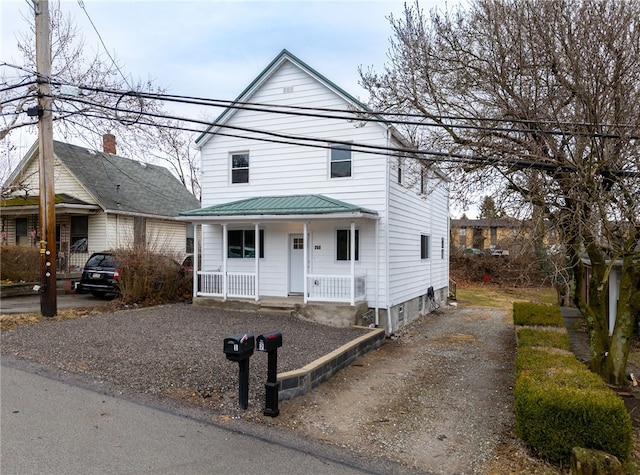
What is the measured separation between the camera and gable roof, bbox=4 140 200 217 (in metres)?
19.6

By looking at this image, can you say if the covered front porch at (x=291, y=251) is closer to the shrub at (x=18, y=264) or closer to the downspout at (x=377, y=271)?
the downspout at (x=377, y=271)

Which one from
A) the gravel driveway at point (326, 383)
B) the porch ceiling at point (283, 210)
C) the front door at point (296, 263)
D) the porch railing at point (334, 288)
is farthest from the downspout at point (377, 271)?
the front door at point (296, 263)

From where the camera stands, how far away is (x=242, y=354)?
5395 mm

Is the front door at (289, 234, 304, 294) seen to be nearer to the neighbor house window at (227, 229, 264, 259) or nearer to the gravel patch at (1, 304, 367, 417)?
the neighbor house window at (227, 229, 264, 259)

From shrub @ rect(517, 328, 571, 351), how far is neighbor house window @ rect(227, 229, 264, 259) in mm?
8080

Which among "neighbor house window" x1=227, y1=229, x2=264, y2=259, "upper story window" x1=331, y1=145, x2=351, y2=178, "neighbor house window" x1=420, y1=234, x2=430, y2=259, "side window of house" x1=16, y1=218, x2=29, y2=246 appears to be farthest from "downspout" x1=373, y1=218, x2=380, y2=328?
"side window of house" x1=16, y1=218, x2=29, y2=246

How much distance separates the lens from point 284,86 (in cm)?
1364

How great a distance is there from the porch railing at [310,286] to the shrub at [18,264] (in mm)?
7413

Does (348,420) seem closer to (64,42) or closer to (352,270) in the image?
(352,270)

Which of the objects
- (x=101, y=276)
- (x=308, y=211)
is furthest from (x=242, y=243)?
(x=101, y=276)

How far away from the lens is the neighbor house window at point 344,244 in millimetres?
12656

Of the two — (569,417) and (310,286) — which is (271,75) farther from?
(569,417)

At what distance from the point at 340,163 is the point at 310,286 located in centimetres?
382

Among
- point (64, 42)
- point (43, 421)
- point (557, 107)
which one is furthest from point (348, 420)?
point (64, 42)
